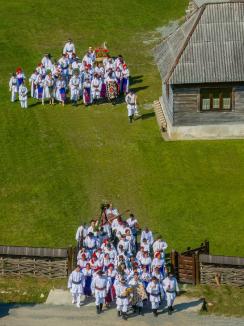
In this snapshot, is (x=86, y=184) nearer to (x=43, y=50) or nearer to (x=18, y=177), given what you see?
(x=18, y=177)

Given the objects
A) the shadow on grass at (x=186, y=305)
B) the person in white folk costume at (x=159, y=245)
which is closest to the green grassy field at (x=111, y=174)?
the person in white folk costume at (x=159, y=245)

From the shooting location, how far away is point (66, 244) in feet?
126

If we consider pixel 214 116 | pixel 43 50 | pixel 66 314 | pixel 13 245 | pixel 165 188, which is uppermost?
pixel 43 50

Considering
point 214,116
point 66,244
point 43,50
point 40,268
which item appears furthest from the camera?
point 43,50

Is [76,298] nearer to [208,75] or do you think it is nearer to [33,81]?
[208,75]

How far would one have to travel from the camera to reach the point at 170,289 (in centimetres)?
3344

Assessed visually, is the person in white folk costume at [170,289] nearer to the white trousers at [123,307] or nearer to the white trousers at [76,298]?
the white trousers at [123,307]

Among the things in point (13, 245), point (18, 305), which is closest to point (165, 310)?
point (18, 305)

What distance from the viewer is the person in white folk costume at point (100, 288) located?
33.5m

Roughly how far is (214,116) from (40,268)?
1445cm

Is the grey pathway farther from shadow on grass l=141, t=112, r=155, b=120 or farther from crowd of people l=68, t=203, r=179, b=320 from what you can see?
shadow on grass l=141, t=112, r=155, b=120

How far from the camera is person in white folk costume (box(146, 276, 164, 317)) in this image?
33.1 meters

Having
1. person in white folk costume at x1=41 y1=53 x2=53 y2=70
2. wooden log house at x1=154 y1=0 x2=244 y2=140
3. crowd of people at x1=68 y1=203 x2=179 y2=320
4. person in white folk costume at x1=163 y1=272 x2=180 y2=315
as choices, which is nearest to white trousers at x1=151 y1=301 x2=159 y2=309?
crowd of people at x1=68 y1=203 x2=179 y2=320

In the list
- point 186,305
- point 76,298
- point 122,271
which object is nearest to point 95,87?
point 122,271
